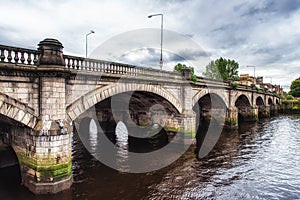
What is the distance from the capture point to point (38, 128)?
32.6 ft

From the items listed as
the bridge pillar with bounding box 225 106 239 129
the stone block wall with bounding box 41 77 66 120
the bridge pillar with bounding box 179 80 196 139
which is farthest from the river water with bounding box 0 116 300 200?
the bridge pillar with bounding box 225 106 239 129

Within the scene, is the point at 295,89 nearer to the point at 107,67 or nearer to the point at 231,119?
the point at 231,119

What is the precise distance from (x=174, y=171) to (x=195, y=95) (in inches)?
406

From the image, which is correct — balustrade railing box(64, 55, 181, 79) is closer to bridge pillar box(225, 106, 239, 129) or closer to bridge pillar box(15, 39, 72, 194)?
bridge pillar box(15, 39, 72, 194)

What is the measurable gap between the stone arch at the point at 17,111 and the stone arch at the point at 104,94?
179 cm

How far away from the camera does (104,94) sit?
13266mm

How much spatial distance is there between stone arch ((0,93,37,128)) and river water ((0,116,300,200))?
346 cm

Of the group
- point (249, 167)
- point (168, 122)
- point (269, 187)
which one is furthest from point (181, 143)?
point (269, 187)

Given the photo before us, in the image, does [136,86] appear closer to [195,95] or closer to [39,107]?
[39,107]

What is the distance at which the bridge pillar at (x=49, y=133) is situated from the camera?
1001 cm

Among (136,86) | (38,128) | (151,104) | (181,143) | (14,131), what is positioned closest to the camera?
(38,128)

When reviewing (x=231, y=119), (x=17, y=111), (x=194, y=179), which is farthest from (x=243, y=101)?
(x=17, y=111)

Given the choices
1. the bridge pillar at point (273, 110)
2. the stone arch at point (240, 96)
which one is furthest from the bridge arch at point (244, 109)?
the bridge pillar at point (273, 110)

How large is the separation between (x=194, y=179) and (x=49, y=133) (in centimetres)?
837
